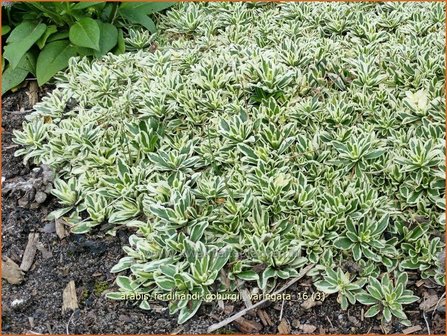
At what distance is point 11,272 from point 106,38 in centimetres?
191

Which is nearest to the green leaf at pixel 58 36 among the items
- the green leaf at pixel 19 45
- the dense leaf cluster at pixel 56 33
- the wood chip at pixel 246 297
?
the dense leaf cluster at pixel 56 33

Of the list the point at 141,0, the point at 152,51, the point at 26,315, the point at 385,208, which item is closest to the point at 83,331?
the point at 26,315

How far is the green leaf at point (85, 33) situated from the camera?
4.36 m

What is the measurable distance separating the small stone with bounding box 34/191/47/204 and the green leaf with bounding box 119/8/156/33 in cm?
164

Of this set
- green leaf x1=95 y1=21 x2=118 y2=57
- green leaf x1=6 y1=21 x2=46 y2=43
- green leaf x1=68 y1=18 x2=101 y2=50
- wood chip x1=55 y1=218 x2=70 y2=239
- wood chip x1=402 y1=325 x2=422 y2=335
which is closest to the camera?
wood chip x1=402 y1=325 x2=422 y2=335

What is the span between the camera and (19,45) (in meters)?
4.43

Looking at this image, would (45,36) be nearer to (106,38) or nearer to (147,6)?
(106,38)

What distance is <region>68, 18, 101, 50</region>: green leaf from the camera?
4359mm

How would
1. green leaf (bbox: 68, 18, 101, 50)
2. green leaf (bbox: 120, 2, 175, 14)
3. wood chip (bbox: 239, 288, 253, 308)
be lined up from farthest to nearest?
green leaf (bbox: 120, 2, 175, 14), green leaf (bbox: 68, 18, 101, 50), wood chip (bbox: 239, 288, 253, 308)

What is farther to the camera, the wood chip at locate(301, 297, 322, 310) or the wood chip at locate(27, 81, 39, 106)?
the wood chip at locate(27, 81, 39, 106)

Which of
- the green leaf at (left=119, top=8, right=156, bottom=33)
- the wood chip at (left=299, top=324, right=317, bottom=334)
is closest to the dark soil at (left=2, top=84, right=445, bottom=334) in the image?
the wood chip at (left=299, top=324, right=317, bottom=334)

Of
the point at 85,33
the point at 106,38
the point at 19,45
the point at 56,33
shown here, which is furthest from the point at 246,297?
the point at 56,33

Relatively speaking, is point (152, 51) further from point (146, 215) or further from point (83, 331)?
point (83, 331)

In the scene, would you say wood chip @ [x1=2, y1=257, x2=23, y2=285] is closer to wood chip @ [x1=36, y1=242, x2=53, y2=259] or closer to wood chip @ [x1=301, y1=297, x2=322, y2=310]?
wood chip @ [x1=36, y1=242, x2=53, y2=259]
